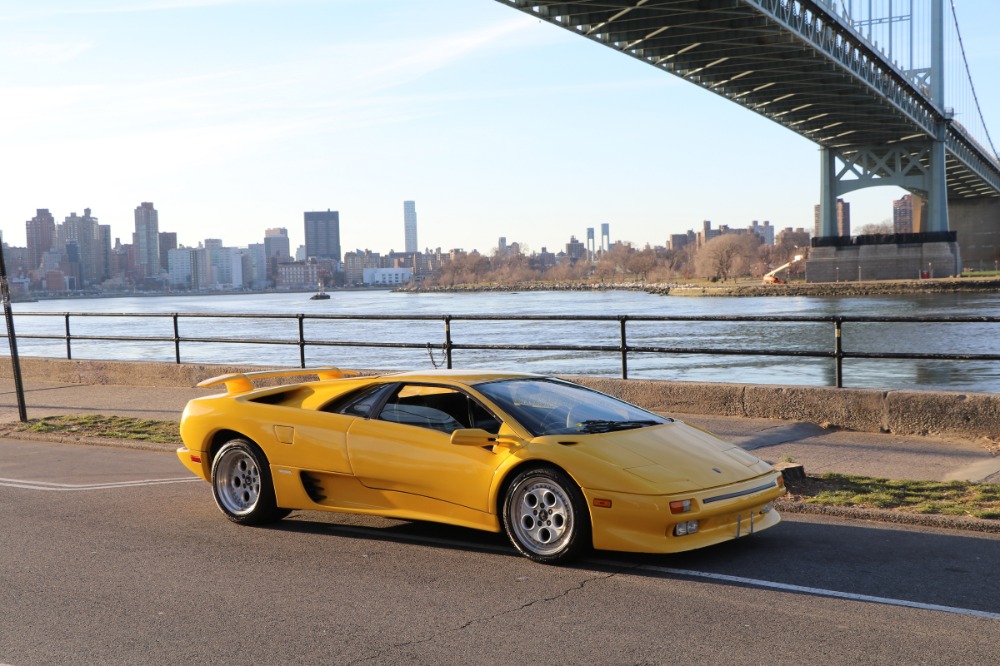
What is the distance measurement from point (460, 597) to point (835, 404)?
674 cm

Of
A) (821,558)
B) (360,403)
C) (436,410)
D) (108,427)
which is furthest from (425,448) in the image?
(108,427)

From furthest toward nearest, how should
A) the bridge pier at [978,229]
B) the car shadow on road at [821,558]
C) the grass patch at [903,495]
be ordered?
the bridge pier at [978,229], the grass patch at [903,495], the car shadow on road at [821,558]

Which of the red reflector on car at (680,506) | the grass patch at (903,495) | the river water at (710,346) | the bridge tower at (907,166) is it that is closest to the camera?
the red reflector on car at (680,506)

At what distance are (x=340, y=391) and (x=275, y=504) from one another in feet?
3.08

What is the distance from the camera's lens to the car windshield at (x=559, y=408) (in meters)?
6.76

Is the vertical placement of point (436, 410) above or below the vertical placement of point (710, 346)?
above

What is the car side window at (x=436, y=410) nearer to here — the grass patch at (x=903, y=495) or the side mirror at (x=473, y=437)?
the side mirror at (x=473, y=437)

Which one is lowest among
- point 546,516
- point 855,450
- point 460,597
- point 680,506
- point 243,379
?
point 855,450

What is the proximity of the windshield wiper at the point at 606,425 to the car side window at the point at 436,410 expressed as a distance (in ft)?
1.86

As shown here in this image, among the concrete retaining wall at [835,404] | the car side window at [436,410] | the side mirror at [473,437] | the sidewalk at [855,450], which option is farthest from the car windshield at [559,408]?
the concrete retaining wall at [835,404]

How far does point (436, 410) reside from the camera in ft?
23.1

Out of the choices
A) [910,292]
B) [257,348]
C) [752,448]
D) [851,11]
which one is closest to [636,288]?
[910,292]

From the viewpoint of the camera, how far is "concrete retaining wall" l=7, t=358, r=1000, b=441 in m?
10.4

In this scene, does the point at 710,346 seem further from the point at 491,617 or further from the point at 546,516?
the point at 491,617
